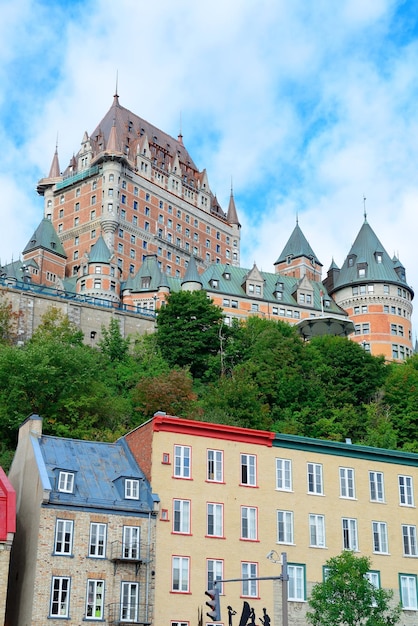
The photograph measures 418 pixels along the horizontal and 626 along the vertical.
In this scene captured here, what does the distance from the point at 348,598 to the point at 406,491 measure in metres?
11.4

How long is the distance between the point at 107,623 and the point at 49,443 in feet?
31.0

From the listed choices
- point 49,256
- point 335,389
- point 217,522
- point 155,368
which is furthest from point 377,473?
point 49,256

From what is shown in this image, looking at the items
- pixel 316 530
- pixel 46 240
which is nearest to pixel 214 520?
pixel 316 530

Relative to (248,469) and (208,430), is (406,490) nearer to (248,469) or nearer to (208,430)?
(248,469)

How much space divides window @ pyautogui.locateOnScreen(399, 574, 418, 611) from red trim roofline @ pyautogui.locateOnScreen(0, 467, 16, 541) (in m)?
19.9

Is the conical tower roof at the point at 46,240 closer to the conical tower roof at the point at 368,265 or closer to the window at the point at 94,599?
the conical tower roof at the point at 368,265

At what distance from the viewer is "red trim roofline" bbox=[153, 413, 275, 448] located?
43.2m

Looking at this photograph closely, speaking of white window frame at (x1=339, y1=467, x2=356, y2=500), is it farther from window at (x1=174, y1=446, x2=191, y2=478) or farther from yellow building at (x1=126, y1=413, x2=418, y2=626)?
window at (x1=174, y1=446, x2=191, y2=478)

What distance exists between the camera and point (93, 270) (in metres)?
110

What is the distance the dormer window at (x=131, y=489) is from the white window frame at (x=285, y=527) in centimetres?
734

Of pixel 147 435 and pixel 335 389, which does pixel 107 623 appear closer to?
pixel 147 435

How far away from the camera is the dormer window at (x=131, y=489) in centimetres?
4159

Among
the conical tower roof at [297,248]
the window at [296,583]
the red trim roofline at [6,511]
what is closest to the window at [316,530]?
the window at [296,583]

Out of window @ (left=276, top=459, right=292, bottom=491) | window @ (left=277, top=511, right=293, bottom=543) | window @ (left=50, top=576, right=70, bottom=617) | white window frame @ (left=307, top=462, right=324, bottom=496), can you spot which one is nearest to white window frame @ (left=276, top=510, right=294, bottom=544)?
window @ (left=277, top=511, right=293, bottom=543)
